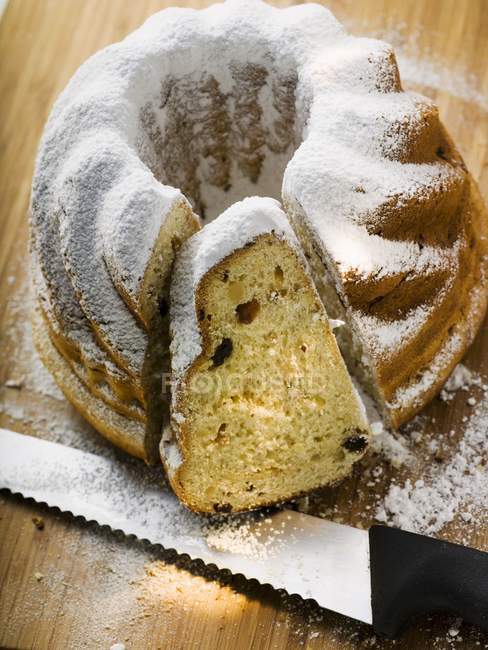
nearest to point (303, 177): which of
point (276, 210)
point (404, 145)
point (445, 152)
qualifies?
point (276, 210)

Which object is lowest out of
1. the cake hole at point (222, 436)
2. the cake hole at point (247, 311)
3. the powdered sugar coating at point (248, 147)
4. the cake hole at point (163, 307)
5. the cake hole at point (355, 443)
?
the cake hole at point (355, 443)

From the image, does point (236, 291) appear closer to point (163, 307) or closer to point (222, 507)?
point (163, 307)

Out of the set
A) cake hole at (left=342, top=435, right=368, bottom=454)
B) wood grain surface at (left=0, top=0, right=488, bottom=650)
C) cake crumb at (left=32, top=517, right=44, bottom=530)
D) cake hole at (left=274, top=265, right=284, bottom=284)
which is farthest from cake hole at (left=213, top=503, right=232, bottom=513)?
cake hole at (left=274, top=265, right=284, bottom=284)

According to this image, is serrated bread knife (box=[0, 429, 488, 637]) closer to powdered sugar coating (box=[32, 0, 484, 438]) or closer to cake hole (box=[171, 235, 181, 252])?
powdered sugar coating (box=[32, 0, 484, 438])

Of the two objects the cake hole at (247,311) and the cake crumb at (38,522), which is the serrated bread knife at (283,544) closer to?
the cake crumb at (38,522)

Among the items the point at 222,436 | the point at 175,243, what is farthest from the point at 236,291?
the point at 222,436

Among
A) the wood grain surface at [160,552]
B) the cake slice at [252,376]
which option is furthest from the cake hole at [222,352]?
the wood grain surface at [160,552]
